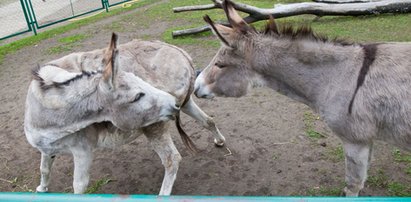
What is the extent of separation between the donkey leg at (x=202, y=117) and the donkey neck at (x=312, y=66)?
3.52 ft

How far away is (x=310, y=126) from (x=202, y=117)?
1.30m

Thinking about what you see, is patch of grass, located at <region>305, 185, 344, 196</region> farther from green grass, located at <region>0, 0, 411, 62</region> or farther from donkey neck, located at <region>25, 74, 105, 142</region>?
donkey neck, located at <region>25, 74, 105, 142</region>

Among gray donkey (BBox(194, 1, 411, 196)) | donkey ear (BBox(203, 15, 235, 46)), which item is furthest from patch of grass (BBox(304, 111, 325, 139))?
donkey ear (BBox(203, 15, 235, 46))

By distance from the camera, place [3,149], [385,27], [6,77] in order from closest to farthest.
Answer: [3,149], [6,77], [385,27]

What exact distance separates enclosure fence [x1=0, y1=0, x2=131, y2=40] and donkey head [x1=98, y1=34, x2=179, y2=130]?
7.96 m

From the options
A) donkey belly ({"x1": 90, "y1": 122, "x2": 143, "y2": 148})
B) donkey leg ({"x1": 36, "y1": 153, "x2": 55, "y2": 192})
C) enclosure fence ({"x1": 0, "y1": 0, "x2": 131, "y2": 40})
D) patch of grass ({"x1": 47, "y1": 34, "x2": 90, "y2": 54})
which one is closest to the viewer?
donkey belly ({"x1": 90, "y1": 122, "x2": 143, "y2": 148})

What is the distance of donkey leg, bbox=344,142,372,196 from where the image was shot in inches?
102

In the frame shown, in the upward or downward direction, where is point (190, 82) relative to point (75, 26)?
upward

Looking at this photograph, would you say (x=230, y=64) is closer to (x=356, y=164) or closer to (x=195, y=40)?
(x=356, y=164)

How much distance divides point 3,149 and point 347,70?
385cm

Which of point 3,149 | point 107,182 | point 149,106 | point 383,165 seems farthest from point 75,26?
point 383,165

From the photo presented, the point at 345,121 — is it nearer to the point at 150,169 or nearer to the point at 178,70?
the point at 178,70

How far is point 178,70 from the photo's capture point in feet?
10.2

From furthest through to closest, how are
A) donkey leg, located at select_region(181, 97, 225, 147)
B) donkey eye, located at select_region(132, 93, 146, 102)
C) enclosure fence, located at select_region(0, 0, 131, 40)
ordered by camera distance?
1. enclosure fence, located at select_region(0, 0, 131, 40)
2. donkey leg, located at select_region(181, 97, 225, 147)
3. donkey eye, located at select_region(132, 93, 146, 102)
